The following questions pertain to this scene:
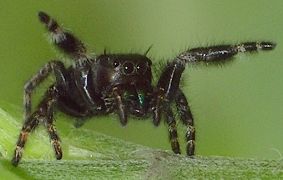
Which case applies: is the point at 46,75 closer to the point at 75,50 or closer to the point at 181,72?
the point at 75,50

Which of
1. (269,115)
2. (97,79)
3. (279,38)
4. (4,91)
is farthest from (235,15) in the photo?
(97,79)

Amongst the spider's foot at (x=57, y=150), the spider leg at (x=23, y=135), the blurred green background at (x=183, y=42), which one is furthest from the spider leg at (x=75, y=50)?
the blurred green background at (x=183, y=42)

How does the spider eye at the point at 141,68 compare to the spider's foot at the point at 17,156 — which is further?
the spider eye at the point at 141,68

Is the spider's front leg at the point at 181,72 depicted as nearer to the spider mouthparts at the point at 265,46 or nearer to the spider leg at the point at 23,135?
the spider mouthparts at the point at 265,46

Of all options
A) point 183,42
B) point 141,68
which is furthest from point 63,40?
point 183,42

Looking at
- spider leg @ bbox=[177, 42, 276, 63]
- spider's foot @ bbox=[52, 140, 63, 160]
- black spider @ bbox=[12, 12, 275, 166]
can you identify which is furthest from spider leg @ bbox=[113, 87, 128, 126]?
spider's foot @ bbox=[52, 140, 63, 160]

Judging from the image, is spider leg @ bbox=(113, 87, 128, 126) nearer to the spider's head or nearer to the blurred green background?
the spider's head
